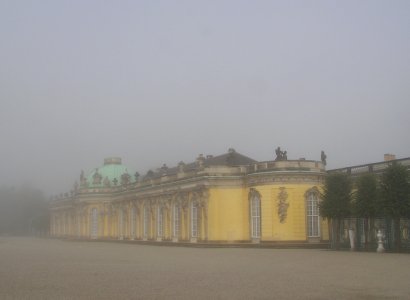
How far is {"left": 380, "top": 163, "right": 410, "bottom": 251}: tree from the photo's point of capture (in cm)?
3434

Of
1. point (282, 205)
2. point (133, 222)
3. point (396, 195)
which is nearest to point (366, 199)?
point (396, 195)

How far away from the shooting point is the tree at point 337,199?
39.9 m

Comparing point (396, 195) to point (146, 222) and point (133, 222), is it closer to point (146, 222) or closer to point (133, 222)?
point (146, 222)

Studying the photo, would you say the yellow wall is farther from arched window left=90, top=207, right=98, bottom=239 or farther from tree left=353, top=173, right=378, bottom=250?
arched window left=90, top=207, right=98, bottom=239

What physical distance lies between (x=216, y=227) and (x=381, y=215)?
17408mm

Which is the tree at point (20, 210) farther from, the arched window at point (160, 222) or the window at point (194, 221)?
the window at point (194, 221)

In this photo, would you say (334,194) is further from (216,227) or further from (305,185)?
(216,227)

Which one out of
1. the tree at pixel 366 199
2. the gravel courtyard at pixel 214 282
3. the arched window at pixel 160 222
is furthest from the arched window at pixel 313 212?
the gravel courtyard at pixel 214 282

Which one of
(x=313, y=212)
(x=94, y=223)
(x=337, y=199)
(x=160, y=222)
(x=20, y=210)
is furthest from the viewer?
(x=20, y=210)

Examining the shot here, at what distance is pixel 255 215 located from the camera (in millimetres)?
48688

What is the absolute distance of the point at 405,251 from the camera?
34.5 meters

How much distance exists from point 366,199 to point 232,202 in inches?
615

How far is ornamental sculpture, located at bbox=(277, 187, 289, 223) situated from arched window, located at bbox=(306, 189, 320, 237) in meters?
1.89

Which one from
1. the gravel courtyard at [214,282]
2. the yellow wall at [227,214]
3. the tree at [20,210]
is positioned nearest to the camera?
the gravel courtyard at [214,282]
